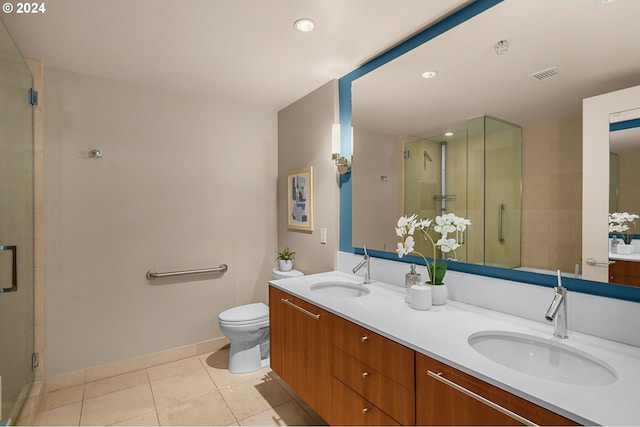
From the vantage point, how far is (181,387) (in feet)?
7.88

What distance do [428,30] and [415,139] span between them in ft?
2.00

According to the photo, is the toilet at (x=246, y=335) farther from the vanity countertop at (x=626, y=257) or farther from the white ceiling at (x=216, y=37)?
the vanity countertop at (x=626, y=257)

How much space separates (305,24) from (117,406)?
2.72m

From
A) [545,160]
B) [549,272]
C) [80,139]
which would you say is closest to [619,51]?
[545,160]

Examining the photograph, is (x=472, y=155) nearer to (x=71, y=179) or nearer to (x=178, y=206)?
(x=178, y=206)

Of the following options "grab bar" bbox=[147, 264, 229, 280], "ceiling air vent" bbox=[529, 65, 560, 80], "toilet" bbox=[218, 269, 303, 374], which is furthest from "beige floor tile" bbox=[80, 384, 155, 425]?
"ceiling air vent" bbox=[529, 65, 560, 80]

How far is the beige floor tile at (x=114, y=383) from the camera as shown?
7.70 feet

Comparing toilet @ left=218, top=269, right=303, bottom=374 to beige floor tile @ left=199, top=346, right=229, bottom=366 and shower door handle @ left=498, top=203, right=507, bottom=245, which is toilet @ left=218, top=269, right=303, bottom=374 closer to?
beige floor tile @ left=199, top=346, right=229, bottom=366

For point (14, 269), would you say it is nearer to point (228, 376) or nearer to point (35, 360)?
point (35, 360)

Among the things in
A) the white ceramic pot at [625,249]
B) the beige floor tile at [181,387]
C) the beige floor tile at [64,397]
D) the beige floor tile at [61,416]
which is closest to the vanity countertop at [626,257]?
the white ceramic pot at [625,249]

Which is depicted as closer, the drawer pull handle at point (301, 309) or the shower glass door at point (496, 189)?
the shower glass door at point (496, 189)

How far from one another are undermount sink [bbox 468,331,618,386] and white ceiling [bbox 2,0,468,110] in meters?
1.59

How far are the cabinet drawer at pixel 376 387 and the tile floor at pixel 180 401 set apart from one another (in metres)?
0.73

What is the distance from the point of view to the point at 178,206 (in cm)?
286
